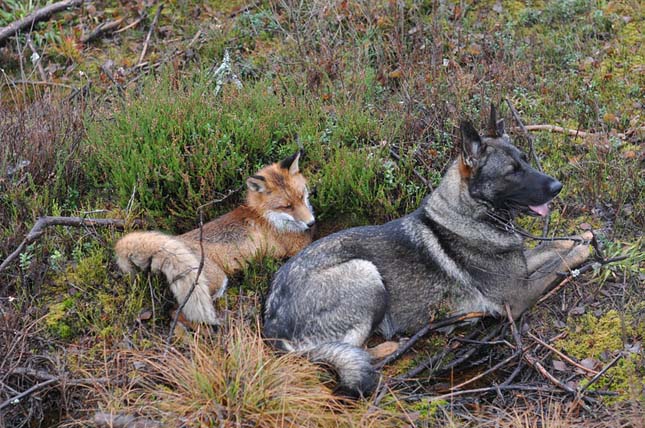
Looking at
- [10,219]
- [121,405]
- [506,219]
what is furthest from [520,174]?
[10,219]

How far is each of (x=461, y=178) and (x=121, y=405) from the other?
298 centimetres

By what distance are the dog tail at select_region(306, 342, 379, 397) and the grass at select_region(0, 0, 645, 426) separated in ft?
0.42

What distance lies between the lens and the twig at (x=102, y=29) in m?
9.58

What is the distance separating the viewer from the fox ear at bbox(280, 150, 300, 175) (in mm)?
6445

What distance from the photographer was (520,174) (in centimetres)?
548

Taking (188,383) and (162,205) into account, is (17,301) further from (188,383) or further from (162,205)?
(188,383)

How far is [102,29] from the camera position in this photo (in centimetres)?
970

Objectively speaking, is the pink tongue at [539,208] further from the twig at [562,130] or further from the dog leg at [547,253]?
the twig at [562,130]

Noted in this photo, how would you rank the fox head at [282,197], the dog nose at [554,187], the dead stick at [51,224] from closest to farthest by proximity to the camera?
the dog nose at [554,187], the dead stick at [51,224], the fox head at [282,197]

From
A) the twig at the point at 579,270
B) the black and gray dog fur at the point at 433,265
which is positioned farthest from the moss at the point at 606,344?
the black and gray dog fur at the point at 433,265

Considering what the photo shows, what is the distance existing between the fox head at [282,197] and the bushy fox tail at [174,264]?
972 mm

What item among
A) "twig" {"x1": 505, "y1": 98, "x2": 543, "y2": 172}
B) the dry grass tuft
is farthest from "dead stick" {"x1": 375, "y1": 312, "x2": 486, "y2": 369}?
"twig" {"x1": 505, "y1": 98, "x2": 543, "y2": 172}

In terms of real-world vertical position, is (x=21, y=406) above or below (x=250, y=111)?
below

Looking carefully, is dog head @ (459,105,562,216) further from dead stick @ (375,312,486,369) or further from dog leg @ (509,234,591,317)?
dead stick @ (375,312,486,369)
